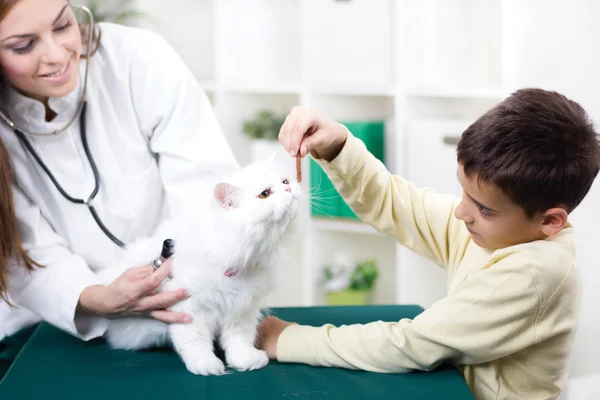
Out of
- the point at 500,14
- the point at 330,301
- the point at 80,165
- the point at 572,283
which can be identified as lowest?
the point at 330,301

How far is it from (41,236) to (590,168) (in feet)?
3.39

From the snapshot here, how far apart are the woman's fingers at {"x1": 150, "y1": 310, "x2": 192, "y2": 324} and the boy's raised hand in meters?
0.33

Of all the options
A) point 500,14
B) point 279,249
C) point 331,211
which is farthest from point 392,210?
point 331,211

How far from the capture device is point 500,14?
227cm

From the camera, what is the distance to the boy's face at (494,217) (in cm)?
116

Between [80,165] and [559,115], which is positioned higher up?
[559,115]

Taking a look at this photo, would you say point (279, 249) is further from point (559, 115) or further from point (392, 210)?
point (559, 115)

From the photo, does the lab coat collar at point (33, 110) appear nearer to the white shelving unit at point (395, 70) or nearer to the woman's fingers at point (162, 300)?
the woman's fingers at point (162, 300)

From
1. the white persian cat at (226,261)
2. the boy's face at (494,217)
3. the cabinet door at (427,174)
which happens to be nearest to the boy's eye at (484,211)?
the boy's face at (494,217)

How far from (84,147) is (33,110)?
0.12 m

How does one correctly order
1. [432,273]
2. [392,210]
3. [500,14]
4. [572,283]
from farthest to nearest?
[432,273] → [500,14] → [392,210] → [572,283]

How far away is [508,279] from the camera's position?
1.11 metres

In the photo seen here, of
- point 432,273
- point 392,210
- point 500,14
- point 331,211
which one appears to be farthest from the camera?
point 331,211

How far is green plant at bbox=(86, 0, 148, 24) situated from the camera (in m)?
3.03
